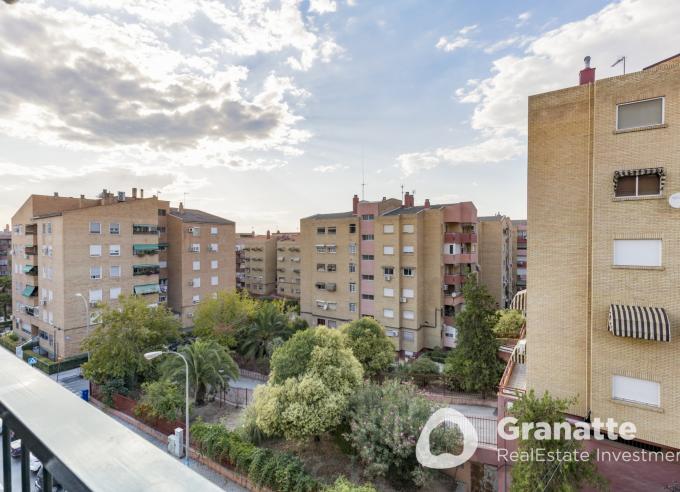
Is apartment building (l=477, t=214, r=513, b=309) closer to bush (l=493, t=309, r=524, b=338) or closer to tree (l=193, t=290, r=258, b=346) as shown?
bush (l=493, t=309, r=524, b=338)

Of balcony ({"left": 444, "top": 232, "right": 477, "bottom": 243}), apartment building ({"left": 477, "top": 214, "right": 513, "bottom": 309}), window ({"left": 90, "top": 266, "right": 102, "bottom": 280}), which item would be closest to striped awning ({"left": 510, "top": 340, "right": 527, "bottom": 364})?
balcony ({"left": 444, "top": 232, "right": 477, "bottom": 243})

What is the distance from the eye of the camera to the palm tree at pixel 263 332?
85.6ft

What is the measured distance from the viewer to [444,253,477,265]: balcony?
3083 centimetres

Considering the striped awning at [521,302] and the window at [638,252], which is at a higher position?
the window at [638,252]

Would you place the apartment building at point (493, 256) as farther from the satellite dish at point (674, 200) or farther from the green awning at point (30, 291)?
the green awning at point (30, 291)

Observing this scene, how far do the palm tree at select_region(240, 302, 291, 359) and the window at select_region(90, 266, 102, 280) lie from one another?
13.5 m

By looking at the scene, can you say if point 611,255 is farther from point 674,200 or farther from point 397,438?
point 397,438

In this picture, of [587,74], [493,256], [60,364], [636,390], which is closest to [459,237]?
[493,256]

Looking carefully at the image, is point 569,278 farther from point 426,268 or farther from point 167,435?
point 426,268

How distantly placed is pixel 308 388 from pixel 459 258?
70.4 feet

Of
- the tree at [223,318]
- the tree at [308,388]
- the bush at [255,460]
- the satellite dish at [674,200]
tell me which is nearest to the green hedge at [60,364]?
the tree at [223,318]

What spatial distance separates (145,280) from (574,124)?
3381cm

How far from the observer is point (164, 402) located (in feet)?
53.7

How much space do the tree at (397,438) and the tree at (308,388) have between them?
120 centimetres
